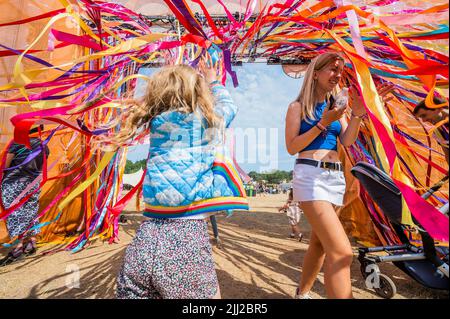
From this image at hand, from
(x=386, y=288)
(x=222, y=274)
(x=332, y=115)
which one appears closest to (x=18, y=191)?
(x=222, y=274)

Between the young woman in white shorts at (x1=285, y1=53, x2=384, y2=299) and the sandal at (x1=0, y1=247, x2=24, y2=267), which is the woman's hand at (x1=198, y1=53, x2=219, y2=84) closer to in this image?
the young woman in white shorts at (x1=285, y1=53, x2=384, y2=299)

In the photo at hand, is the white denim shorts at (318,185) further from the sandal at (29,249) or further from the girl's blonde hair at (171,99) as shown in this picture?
the sandal at (29,249)

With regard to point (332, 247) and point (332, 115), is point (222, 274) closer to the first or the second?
point (332, 247)

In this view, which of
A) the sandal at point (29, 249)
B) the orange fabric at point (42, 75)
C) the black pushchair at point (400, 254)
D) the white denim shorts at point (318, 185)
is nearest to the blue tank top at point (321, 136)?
the white denim shorts at point (318, 185)

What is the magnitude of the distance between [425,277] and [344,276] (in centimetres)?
91

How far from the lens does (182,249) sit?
0.94 metres

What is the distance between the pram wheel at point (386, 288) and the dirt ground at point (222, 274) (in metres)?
0.06

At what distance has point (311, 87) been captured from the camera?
4.93 feet

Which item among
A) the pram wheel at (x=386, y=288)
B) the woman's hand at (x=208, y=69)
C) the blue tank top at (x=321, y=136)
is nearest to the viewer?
the woman's hand at (x=208, y=69)

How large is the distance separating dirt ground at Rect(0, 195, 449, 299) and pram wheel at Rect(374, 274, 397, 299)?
0.21ft

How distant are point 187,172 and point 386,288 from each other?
6.26 ft

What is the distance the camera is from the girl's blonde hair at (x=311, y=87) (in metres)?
1.45
